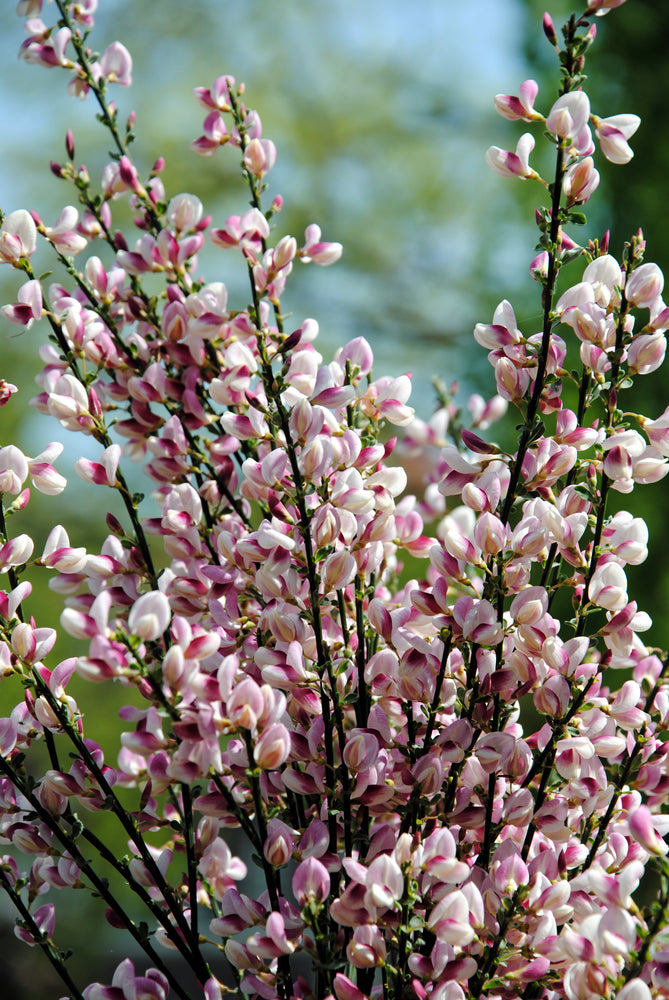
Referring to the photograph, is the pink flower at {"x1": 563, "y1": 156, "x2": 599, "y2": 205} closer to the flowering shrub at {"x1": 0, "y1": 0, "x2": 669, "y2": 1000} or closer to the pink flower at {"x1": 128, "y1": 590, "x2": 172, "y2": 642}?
the flowering shrub at {"x1": 0, "y1": 0, "x2": 669, "y2": 1000}

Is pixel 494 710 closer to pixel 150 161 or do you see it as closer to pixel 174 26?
pixel 150 161

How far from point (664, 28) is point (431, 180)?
106 cm

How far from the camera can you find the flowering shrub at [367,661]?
0.94 feet

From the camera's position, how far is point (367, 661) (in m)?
0.37

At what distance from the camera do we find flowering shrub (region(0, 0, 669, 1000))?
11.3 inches

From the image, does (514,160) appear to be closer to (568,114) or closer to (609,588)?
(568,114)

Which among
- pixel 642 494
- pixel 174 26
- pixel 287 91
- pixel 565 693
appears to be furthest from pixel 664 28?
pixel 565 693

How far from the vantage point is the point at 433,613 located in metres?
0.32

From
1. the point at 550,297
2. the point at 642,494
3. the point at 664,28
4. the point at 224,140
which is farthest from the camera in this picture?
the point at 664,28

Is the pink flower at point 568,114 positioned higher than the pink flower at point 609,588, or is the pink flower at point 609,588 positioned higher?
the pink flower at point 568,114

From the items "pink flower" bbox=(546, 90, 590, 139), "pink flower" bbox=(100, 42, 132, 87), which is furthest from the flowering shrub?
"pink flower" bbox=(100, 42, 132, 87)

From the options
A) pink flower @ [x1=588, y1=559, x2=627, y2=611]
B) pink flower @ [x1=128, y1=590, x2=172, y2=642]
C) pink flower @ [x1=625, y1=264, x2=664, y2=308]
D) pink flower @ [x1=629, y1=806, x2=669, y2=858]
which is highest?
pink flower @ [x1=625, y1=264, x2=664, y2=308]

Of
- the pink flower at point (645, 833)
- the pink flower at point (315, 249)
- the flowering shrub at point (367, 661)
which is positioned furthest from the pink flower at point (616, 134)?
the pink flower at point (645, 833)

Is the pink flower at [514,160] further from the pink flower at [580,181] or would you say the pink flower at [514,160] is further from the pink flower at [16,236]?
the pink flower at [16,236]
